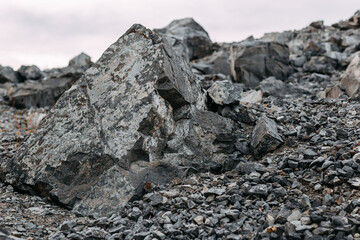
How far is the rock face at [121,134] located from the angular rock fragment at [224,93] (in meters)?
0.50

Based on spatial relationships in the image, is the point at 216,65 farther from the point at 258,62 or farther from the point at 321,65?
the point at 321,65

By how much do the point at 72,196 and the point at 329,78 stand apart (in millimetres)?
13012

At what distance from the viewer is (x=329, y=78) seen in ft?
55.6

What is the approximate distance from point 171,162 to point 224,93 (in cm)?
241

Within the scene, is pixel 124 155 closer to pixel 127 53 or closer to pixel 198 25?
pixel 127 53

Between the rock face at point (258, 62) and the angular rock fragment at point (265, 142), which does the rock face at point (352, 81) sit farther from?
the rock face at point (258, 62)

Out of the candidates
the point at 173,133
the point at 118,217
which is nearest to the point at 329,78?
the point at 173,133

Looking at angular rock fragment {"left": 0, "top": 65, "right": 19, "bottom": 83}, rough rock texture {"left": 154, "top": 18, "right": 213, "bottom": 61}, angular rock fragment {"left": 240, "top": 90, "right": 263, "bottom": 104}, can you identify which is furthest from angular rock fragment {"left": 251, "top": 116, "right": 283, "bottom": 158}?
angular rock fragment {"left": 0, "top": 65, "right": 19, "bottom": 83}

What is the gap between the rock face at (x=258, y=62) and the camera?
17484 millimetres

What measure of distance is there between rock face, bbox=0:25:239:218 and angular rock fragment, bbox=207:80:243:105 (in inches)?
19.7

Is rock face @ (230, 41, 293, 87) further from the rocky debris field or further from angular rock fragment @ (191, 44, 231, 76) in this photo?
the rocky debris field

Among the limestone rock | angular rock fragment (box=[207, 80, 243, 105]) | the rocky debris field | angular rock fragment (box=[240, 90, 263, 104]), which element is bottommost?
the rocky debris field

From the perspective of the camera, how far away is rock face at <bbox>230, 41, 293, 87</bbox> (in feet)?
57.4

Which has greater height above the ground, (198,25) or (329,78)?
(198,25)
